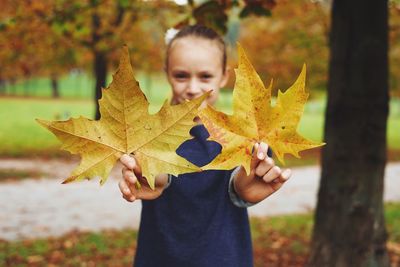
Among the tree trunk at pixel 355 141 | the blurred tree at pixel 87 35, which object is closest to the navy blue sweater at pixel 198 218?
the blurred tree at pixel 87 35

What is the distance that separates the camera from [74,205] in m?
7.72

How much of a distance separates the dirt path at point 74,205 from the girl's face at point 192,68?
15.1 ft

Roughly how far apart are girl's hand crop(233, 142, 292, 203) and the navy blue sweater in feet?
0.58

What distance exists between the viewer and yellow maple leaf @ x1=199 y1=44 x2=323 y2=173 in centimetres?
119

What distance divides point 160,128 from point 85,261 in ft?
12.9

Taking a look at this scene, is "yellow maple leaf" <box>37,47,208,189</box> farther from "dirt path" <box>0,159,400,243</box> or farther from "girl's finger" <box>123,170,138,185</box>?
"dirt path" <box>0,159,400,243</box>

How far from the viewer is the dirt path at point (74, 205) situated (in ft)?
21.0

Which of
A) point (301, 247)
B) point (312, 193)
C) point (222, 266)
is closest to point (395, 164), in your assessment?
point (312, 193)

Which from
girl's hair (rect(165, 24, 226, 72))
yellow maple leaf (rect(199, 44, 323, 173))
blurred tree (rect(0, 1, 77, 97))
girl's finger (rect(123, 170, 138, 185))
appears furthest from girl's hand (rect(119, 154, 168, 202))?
blurred tree (rect(0, 1, 77, 97))

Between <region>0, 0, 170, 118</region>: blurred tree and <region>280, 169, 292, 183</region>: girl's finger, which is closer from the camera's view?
<region>280, 169, 292, 183</region>: girl's finger

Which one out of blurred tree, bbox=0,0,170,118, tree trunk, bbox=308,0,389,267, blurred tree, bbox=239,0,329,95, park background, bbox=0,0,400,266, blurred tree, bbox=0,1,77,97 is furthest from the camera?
blurred tree, bbox=239,0,329,95

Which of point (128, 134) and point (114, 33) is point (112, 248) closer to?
point (128, 134)

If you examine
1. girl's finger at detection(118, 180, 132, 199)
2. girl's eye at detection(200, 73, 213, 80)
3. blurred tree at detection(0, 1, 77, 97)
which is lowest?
girl's finger at detection(118, 180, 132, 199)

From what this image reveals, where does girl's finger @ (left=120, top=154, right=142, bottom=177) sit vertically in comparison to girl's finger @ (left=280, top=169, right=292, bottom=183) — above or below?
above
